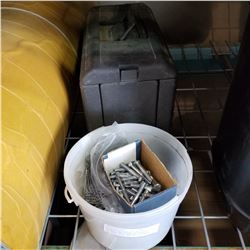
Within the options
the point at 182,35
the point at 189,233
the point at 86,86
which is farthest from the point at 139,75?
the point at 182,35

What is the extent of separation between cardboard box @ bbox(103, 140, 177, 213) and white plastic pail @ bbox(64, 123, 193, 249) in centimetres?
2

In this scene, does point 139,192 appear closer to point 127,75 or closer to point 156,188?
point 156,188

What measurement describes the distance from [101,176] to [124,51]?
0.30m

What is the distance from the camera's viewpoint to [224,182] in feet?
2.25

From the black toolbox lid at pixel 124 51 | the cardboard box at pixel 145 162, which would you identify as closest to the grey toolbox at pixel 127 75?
the black toolbox lid at pixel 124 51

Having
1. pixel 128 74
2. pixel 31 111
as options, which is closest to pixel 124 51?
pixel 128 74

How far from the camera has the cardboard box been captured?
1.90ft

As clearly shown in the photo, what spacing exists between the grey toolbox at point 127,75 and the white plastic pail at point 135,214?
0.06 m

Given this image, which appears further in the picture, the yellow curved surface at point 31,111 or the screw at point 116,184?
the screw at point 116,184

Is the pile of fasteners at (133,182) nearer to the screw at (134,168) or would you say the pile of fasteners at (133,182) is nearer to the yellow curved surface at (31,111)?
the screw at (134,168)

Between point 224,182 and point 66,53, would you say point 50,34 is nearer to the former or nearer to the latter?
point 66,53

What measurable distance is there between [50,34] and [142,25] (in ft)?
0.83

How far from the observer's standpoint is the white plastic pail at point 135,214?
555mm

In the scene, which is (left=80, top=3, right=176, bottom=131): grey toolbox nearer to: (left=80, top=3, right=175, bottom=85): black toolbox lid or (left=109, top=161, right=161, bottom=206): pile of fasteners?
(left=80, top=3, right=175, bottom=85): black toolbox lid
